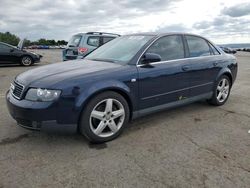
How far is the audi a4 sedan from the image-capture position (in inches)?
133

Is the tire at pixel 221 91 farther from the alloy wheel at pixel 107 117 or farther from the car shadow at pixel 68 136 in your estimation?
the alloy wheel at pixel 107 117

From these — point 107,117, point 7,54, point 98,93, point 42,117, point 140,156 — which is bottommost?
point 140,156

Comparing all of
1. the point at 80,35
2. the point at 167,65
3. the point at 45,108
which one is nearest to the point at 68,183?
the point at 45,108

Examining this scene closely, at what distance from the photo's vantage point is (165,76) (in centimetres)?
435

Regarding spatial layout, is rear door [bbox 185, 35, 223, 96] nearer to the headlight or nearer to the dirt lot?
the dirt lot

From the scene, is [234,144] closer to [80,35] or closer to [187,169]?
[187,169]

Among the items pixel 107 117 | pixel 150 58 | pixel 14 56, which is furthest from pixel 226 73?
pixel 14 56

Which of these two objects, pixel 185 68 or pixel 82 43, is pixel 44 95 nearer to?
pixel 185 68

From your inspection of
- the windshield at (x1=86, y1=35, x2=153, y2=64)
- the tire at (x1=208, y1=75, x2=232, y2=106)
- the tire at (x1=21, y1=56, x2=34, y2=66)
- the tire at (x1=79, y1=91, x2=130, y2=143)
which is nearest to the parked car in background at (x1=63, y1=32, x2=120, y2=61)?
the tire at (x1=21, y1=56, x2=34, y2=66)

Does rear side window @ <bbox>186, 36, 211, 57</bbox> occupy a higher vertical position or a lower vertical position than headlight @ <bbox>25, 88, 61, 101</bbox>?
higher

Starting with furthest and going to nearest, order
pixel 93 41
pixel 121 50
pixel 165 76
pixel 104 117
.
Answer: pixel 93 41
pixel 121 50
pixel 165 76
pixel 104 117

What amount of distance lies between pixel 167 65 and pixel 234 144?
1.55 meters

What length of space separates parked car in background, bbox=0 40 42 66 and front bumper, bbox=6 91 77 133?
1124 cm

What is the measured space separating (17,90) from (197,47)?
3273mm
